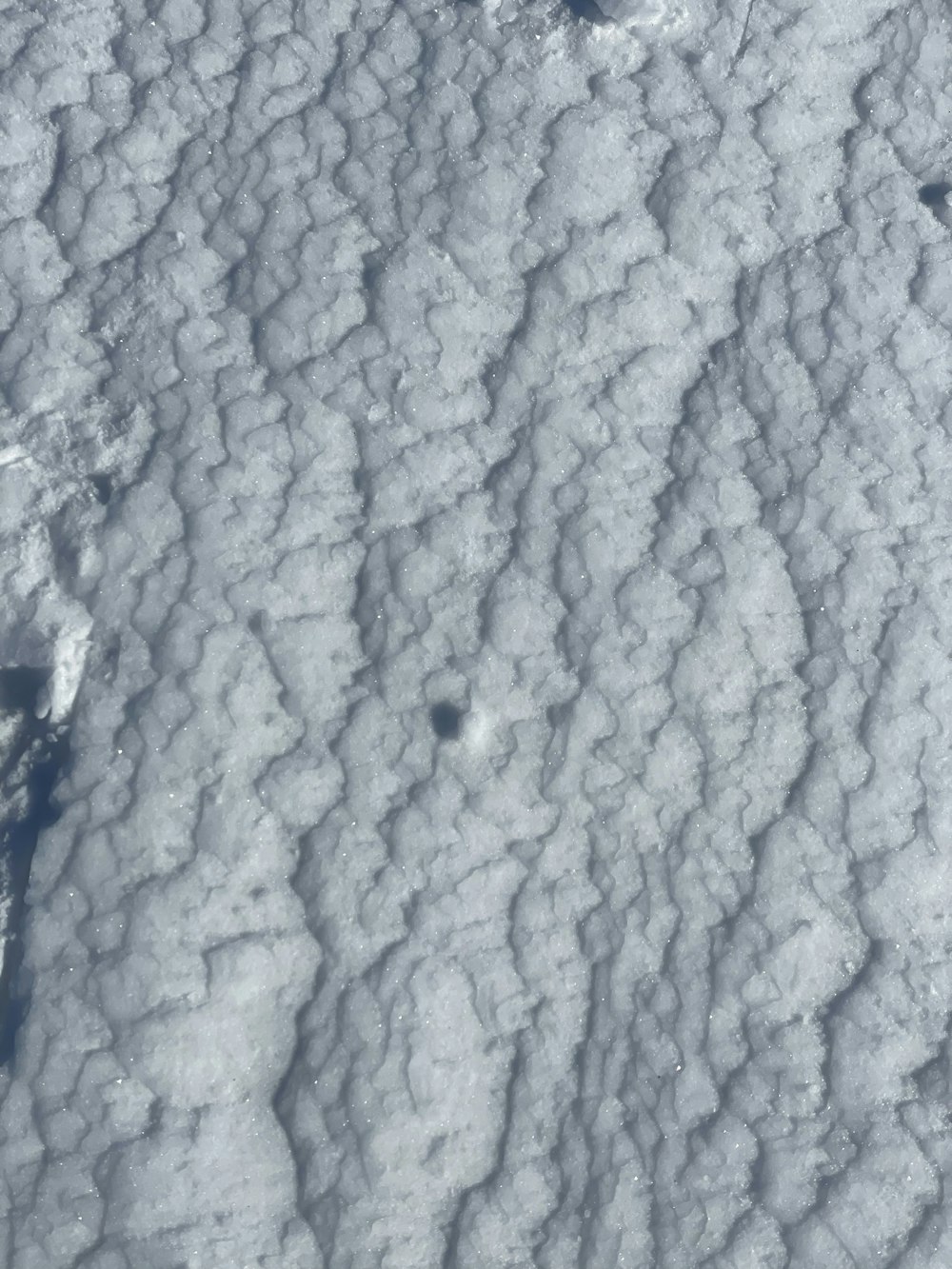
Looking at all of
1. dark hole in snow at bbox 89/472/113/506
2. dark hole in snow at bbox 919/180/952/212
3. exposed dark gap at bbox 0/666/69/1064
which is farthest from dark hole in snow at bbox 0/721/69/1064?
dark hole in snow at bbox 919/180/952/212

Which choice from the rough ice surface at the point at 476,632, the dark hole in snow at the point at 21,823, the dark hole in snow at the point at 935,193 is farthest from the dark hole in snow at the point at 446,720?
the dark hole in snow at the point at 935,193

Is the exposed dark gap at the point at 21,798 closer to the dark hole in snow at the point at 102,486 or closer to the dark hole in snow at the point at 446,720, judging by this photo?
the dark hole in snow at the point at 102,486

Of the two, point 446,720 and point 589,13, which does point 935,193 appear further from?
point 446,720

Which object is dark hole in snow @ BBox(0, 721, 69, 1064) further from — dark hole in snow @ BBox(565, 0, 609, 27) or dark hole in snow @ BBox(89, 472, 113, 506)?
dark hole in snow @ BBox(565, 0, 609, 27)

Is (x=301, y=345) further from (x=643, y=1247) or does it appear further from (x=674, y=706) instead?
(x=643, y=1247)

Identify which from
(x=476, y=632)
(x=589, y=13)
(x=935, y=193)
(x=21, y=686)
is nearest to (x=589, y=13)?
(x=589, y=13)

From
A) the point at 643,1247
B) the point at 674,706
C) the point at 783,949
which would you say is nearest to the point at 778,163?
the point at 674,706
